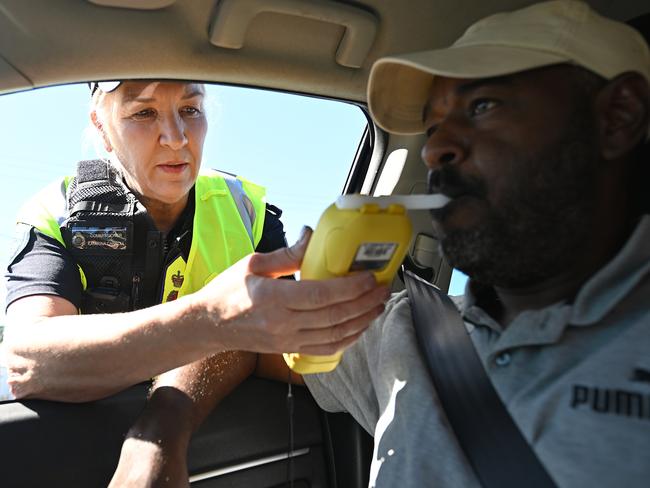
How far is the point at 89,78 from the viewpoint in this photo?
5.37ft

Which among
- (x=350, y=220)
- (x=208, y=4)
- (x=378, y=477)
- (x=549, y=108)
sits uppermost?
(x=208, y=4)

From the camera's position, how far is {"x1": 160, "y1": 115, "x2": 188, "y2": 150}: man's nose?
6.72 ft

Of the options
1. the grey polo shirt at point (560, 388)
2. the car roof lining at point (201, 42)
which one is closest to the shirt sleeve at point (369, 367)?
the grey polo shirt at point (560, 388)

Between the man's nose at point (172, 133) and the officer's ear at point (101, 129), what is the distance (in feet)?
0.68

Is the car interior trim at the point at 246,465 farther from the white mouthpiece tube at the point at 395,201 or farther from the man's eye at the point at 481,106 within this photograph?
the man's eye at the point at 481,106

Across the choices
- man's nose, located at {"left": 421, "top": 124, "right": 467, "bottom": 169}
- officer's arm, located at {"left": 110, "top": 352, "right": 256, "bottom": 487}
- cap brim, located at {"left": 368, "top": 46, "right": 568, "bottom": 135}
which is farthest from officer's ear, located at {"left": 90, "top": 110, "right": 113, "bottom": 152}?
man's nose, located at {"left": 421, "top": 124, "right": 467, "bottom": 169}

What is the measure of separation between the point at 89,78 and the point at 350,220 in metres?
0.79

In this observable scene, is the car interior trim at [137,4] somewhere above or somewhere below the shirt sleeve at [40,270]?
above

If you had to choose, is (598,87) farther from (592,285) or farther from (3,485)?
(3,485)

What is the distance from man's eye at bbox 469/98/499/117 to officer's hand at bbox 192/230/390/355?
403mm

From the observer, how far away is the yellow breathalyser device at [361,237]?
50.2 inches

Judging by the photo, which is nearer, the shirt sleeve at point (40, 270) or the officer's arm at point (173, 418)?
the officer's arm at point (173, 418)

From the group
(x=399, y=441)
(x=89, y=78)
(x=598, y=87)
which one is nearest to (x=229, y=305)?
(x=399, y=441)

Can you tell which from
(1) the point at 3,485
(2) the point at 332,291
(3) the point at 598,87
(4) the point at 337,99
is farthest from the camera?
(4) the point at 337,99
